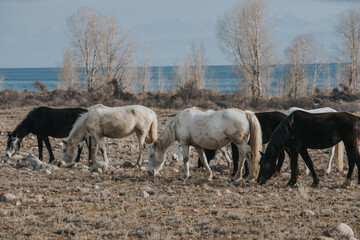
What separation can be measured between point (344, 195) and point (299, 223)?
Result: 7.73ft

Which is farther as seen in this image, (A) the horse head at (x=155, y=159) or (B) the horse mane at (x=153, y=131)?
(B) the horse mane at (x=153, y=131)

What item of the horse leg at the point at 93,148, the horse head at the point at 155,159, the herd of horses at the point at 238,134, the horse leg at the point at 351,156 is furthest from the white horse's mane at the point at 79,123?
the horse leg at the point at 351,156

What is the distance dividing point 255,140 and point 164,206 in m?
3.19

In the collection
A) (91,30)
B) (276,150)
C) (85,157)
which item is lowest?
(85,157)

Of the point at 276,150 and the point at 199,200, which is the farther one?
the point at 276,150

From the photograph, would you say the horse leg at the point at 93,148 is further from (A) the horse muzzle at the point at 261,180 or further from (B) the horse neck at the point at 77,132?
(A) the horse muzzle at the point at 261,180

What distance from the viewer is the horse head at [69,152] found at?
1283cm

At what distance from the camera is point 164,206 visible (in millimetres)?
7801

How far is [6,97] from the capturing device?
34.4m

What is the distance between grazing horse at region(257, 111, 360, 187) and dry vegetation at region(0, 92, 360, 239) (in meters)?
0.47

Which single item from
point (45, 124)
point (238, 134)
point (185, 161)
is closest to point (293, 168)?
point (238, 134)

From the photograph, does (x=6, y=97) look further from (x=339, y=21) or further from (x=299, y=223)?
(x=339, y=21)

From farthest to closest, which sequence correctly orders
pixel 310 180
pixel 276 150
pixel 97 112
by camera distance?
pixel 97 112, pixel 310 180, pixel 276 150

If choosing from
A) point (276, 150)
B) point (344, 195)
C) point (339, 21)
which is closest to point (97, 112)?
point (276, 150)
